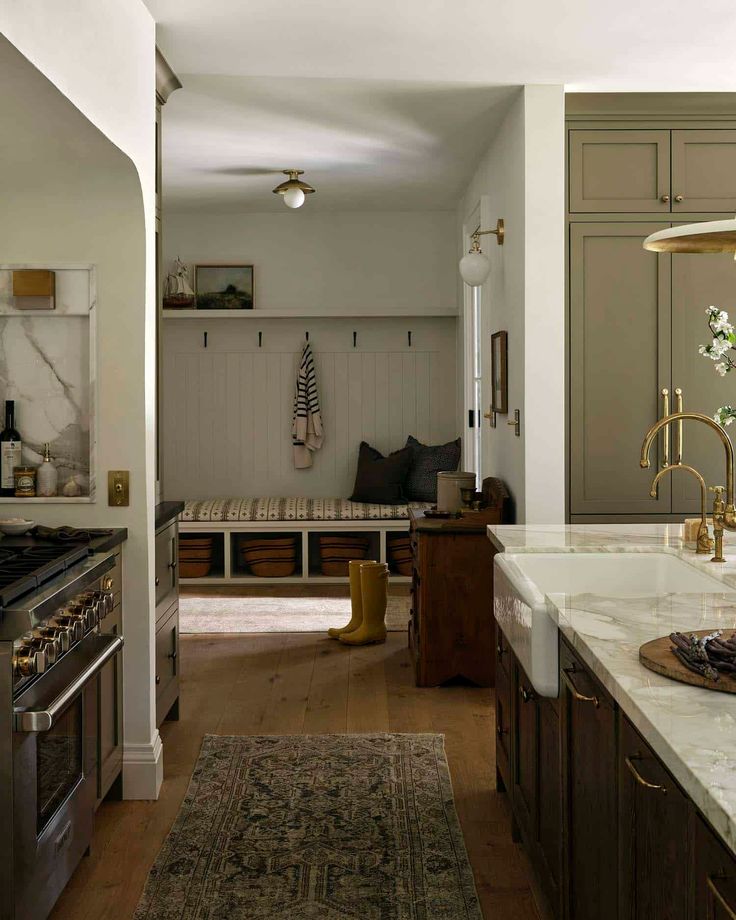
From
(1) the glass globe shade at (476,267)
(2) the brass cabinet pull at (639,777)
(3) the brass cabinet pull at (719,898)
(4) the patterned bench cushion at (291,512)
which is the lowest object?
(3) the brass cabinet pull at (719,898)

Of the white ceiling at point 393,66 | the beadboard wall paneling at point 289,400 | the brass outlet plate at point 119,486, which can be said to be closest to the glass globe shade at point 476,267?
the white ceiling at point 393,66

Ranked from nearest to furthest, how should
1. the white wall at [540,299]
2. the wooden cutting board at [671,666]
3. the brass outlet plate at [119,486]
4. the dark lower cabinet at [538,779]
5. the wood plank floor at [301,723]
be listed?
the wooden cutting board at [671,666]
the dark lower cabinet at [538,779]
the wood plank floor at [301,723]
the brass outlet plate at [119,486]
the white wall at [540,299]

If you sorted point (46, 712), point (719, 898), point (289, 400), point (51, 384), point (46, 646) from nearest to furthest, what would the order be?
point (719, 898)
point (46, 712)
point (46, 646)
point (51, 384)
point (289, 400)

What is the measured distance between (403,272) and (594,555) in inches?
198

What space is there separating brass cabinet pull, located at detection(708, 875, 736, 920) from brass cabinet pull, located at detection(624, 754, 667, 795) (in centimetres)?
23

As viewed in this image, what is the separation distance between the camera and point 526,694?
8.44 feet

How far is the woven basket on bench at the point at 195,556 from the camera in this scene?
275 inches

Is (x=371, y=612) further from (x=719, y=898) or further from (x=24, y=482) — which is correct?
(x=719, y=898)

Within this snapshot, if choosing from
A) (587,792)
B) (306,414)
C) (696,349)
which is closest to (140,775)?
(587,792)

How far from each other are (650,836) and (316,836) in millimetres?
1744

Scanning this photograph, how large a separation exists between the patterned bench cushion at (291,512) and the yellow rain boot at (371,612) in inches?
65.8

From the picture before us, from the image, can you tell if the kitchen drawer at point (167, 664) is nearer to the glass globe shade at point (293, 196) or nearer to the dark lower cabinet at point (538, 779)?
the dark lower cabinet at point (538, 779)

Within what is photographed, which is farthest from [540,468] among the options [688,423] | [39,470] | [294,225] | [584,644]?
[294,225]

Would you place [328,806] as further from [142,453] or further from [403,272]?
[403,272]
